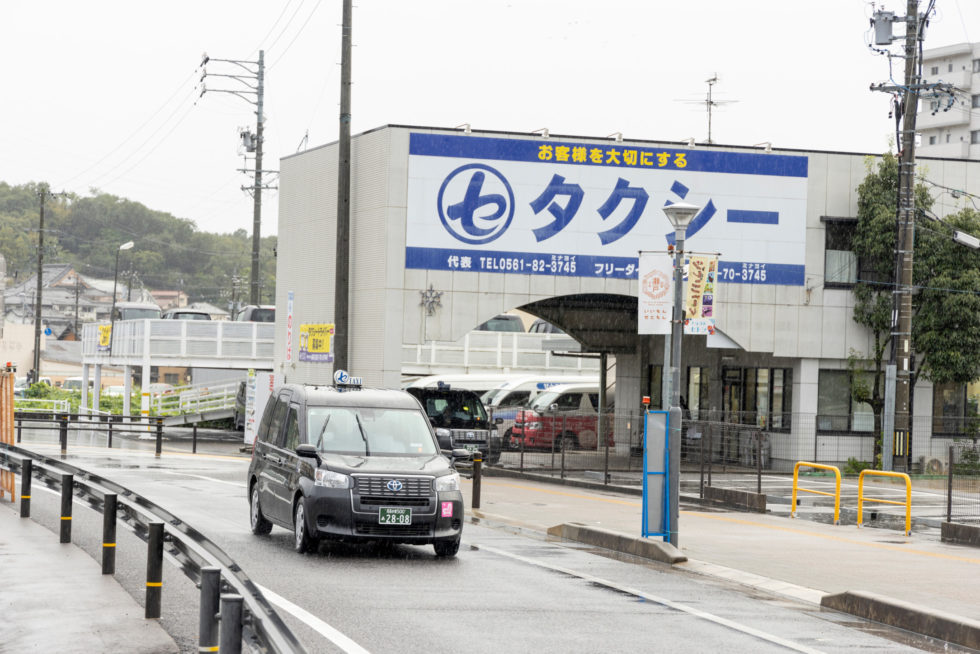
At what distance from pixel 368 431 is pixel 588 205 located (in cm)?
1795

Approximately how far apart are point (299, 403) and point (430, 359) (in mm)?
32463

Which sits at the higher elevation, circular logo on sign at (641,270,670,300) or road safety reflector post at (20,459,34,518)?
circular logo on sign at (641,270,670,300)

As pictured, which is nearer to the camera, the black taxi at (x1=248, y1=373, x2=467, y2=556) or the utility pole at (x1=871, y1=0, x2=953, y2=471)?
the black taxi at (x1=248, y1=373, x2=467, y2=556)

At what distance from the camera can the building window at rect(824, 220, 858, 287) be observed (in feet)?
109

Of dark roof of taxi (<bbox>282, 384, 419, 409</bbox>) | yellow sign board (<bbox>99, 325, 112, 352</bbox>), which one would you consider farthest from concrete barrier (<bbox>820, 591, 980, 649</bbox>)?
yellow sign board (<bbox>99, 325, 112, 352</bbox>)

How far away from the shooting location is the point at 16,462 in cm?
1661

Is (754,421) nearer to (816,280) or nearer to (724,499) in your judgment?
(816,280)

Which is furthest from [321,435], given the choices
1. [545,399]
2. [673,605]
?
[545,399]

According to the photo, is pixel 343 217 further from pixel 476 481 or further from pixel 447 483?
pixel 447 483

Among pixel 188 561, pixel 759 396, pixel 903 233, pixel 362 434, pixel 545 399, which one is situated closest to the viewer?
pixel 188 561

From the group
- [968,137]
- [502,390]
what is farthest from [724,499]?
[968,137]

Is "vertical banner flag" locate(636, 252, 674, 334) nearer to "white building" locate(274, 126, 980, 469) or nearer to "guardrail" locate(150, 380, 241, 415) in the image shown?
"white building" locate(274, 126, 980, 469)

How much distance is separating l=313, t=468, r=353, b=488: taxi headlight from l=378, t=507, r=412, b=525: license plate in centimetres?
45

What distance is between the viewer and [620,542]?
15453mm
